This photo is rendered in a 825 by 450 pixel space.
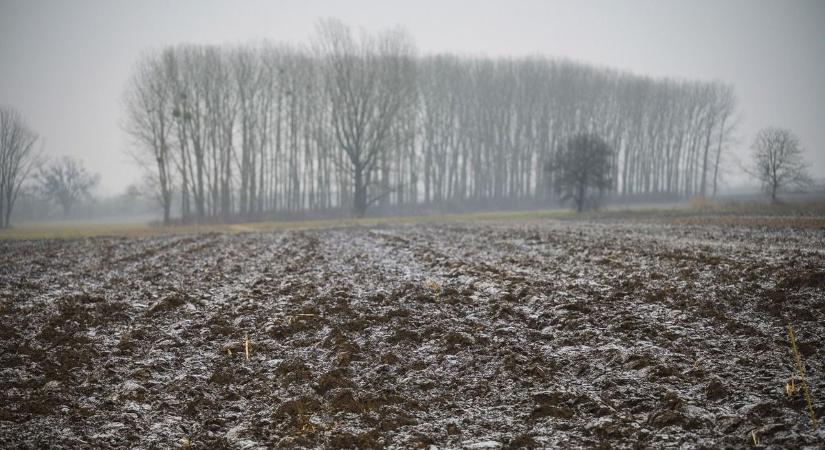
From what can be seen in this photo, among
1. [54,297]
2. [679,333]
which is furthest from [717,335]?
[54,297]

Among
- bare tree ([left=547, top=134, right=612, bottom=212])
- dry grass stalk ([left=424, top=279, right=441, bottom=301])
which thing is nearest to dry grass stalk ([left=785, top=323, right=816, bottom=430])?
dry grass stalk ([left=424, top=279, right=441, bottom=301])

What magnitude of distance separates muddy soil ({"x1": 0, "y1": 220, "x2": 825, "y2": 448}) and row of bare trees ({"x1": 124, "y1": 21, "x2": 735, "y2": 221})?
34.3 metres

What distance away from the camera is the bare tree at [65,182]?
7438 centimetres

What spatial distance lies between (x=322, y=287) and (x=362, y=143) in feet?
119

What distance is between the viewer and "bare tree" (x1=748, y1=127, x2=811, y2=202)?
41.1m

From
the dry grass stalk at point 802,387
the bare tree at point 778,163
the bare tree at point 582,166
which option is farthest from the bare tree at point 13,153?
the bare tree at point 778,163

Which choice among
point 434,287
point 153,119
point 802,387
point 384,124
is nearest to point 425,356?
point 434,287

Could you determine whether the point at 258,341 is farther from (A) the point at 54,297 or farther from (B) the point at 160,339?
(A) the point at 54,297

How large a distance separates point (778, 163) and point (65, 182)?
270ft

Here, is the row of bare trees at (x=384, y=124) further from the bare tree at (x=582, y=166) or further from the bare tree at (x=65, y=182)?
the bare tree at (x=65, y=182)

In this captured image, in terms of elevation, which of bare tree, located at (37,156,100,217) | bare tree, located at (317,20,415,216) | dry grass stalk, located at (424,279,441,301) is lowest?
dry grass stalk, located at (424,279,441,301)

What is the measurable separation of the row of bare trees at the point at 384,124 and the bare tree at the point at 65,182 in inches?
1153

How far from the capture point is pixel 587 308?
9.73m

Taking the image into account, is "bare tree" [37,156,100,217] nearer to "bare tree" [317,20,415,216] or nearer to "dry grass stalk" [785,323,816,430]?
"bare tree" [317,20,415,216]
